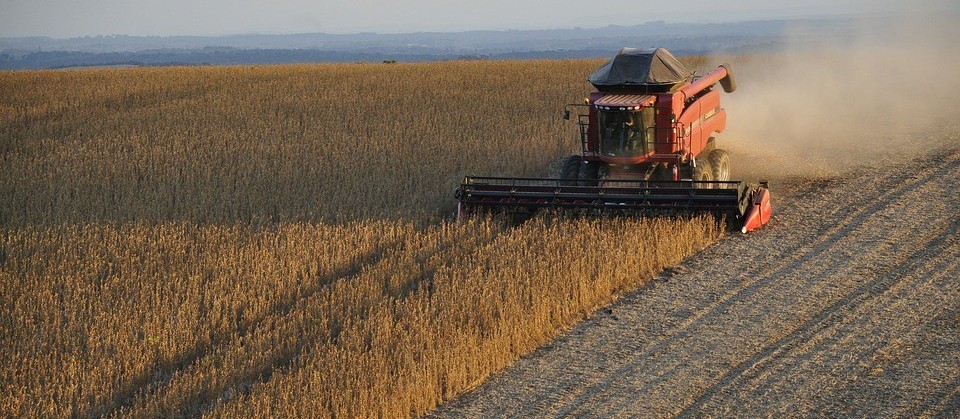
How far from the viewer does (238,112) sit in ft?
70.5

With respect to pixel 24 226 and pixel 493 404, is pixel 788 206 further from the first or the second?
pixel 24 226

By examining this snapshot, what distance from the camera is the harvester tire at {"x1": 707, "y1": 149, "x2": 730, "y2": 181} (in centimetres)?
1241

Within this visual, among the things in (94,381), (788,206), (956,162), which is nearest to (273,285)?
(94,381)

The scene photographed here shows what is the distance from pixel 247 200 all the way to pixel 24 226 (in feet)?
8.15

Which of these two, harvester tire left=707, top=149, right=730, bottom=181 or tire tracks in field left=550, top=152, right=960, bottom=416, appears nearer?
tire tracks in field left=550, top=152, right=960, bottom=416

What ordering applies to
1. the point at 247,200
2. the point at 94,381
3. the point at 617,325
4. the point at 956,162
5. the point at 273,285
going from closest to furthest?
the point at 94,381, the point at 617,325, the point at 273,285, the point at 247,200, the point at 956,162

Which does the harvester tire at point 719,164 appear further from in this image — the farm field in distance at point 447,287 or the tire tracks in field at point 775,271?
the tire tracks in field at point 775,271

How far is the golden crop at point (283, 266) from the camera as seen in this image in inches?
266

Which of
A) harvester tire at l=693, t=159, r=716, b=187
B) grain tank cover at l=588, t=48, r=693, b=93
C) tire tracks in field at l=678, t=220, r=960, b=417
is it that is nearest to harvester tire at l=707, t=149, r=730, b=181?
harvester tire at l=693, t=159, r=716, b=187

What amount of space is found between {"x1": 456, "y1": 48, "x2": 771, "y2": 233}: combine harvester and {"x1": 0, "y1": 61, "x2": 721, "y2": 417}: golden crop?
1.03 ft

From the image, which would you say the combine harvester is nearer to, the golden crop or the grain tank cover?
the grain tank cover

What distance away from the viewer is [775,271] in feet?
31.1

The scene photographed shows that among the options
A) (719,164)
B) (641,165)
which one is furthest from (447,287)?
(719,164)

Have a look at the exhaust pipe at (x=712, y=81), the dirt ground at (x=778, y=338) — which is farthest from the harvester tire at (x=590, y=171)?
the dirt ground at (x=778, y=338)
